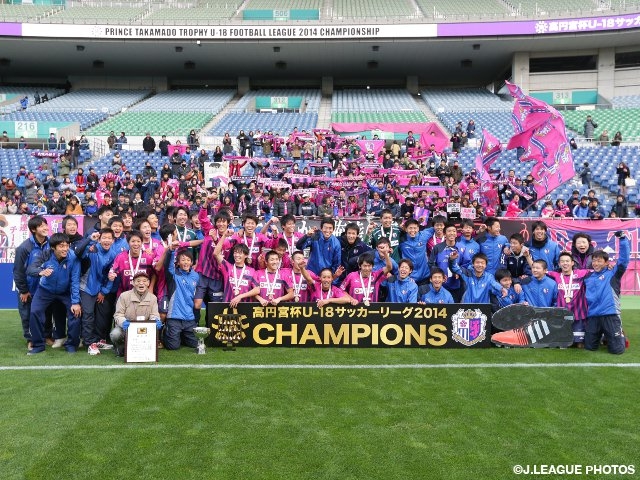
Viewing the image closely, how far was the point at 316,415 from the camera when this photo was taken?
4574 millimetres

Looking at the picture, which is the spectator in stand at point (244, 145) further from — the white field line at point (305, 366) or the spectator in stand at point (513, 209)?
the white field line at point (305, 366)

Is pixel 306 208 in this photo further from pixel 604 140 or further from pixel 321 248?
pixel 604 140

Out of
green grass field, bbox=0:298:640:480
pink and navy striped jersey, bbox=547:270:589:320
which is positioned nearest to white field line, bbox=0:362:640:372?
green grass field, bbox=0:298:640:480

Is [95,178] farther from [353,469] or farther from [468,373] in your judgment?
[353,469]

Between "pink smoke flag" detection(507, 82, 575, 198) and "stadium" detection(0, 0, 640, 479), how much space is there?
0.24m

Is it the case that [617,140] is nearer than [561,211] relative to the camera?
No

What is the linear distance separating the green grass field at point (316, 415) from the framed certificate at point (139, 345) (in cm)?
19

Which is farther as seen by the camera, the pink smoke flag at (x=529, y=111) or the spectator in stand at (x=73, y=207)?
the spectator in stand at (x=73, y=207)

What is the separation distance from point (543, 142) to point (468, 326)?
6.68 m

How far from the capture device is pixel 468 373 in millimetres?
5859

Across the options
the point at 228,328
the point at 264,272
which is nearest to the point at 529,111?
the point at 264,272

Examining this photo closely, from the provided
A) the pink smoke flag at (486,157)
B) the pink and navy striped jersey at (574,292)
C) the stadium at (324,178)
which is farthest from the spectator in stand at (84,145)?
the pink and navy striped jersey at (574,292)

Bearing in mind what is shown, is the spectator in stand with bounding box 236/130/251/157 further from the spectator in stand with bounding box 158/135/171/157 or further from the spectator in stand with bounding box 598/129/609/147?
the spectator in stand with bounding box 598/129/609/147

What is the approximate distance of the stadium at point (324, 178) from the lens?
398 centimetres
